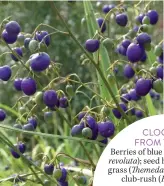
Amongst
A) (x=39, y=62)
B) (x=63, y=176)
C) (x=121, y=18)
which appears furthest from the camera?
(x=121, y=18)

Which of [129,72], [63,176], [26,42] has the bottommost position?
[63,176]

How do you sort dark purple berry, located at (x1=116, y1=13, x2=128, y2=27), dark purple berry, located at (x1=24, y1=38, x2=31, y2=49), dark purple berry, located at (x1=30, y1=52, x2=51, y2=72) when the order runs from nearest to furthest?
1. dark purple berry, located at (x1=30, y1=52, x2=51, y2=72)
2. dark purple berry, located at (x1=24, y1=38, x2=31, y2=49)
3. dark purple berry, located at (x1=116, y1=13, x2=128, y2=27)

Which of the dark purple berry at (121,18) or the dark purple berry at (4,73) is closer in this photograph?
the dark purple berry at (4,73)

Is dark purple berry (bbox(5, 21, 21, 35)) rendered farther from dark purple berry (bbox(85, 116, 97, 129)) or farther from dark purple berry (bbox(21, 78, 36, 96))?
dark purple berry (bbox(85, 116, 97, 129))

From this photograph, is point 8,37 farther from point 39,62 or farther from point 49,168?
point 49,168

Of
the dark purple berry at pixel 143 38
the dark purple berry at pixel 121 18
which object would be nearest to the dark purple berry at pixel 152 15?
the dark purple berry at pixel 121 18

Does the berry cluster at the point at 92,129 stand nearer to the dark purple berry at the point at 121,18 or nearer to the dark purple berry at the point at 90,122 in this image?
the dark purple berry at the point at 90,122

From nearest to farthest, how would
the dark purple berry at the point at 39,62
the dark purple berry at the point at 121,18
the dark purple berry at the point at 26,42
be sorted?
the dark purple berry at the point at 39,62
the dark purple berry at the point at 26,42
the dark purple berry at the point at 121,18

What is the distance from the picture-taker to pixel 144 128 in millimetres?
901

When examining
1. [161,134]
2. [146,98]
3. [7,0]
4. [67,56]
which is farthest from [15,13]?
[161,134]

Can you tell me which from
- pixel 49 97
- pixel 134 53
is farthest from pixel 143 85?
pixel 49 97

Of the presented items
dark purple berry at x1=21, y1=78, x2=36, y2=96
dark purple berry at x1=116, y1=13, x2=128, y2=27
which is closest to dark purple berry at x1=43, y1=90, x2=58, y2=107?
dark purple berry at x1=21, y1=78, x2=36, y2=96

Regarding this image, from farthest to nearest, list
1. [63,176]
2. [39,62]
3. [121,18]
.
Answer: [121,18] → [63,176] → [39,62]

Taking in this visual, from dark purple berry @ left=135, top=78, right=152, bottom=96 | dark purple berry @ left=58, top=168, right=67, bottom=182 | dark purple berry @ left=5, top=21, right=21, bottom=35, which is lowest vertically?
dark purple berry @ left=58, top=168, right=67, bottom=182
